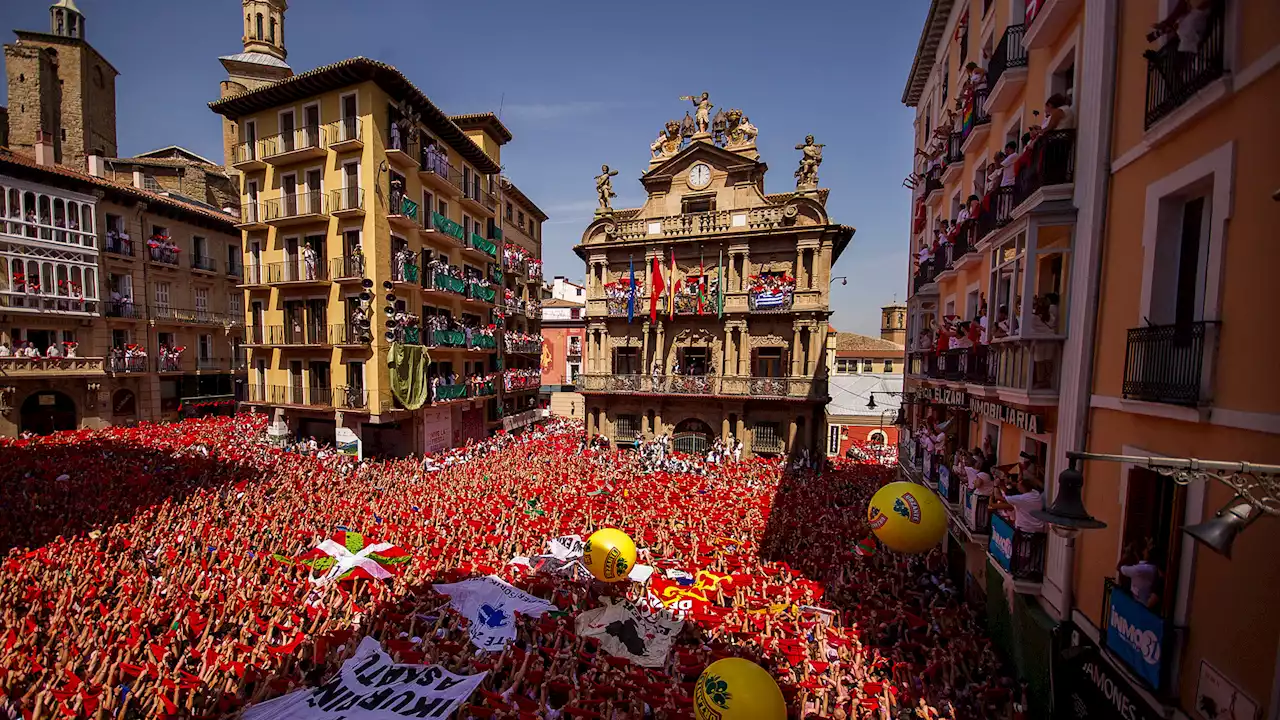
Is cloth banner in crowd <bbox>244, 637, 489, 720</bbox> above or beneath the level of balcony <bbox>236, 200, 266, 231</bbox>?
beneath

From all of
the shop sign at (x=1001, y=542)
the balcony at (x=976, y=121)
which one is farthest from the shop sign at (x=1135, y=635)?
the balcony at (x=976, y=121)

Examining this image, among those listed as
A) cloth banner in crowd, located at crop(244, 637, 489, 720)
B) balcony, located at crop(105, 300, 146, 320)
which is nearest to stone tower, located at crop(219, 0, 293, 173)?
balcony, located at crop(105, 300, 146, 320)

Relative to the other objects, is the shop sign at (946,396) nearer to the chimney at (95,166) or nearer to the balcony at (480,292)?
the balcony at (480,292)

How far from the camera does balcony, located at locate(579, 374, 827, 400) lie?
25703 millimetres

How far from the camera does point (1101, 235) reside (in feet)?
24.3

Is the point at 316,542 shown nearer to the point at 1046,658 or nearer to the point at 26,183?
the point at 1046,658

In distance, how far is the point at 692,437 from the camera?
28.4 meters

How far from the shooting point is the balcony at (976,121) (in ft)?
38.1

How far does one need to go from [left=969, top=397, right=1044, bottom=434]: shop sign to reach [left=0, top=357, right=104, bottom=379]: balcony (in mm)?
38747

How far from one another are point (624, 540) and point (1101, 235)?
385 inches

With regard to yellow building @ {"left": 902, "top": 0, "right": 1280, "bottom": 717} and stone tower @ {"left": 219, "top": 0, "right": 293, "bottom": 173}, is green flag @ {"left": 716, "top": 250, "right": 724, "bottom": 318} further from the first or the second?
stone tower @ {"left": 219, "top": 0, "right": 293, "bottom": 173}

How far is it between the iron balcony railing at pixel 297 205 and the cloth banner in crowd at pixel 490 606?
1957 cm

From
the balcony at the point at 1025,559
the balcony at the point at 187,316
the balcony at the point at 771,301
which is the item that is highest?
the balcony at the point at 771,301

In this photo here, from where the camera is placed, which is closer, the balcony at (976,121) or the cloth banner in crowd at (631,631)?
the cloth banner in crowd at (631,631)
